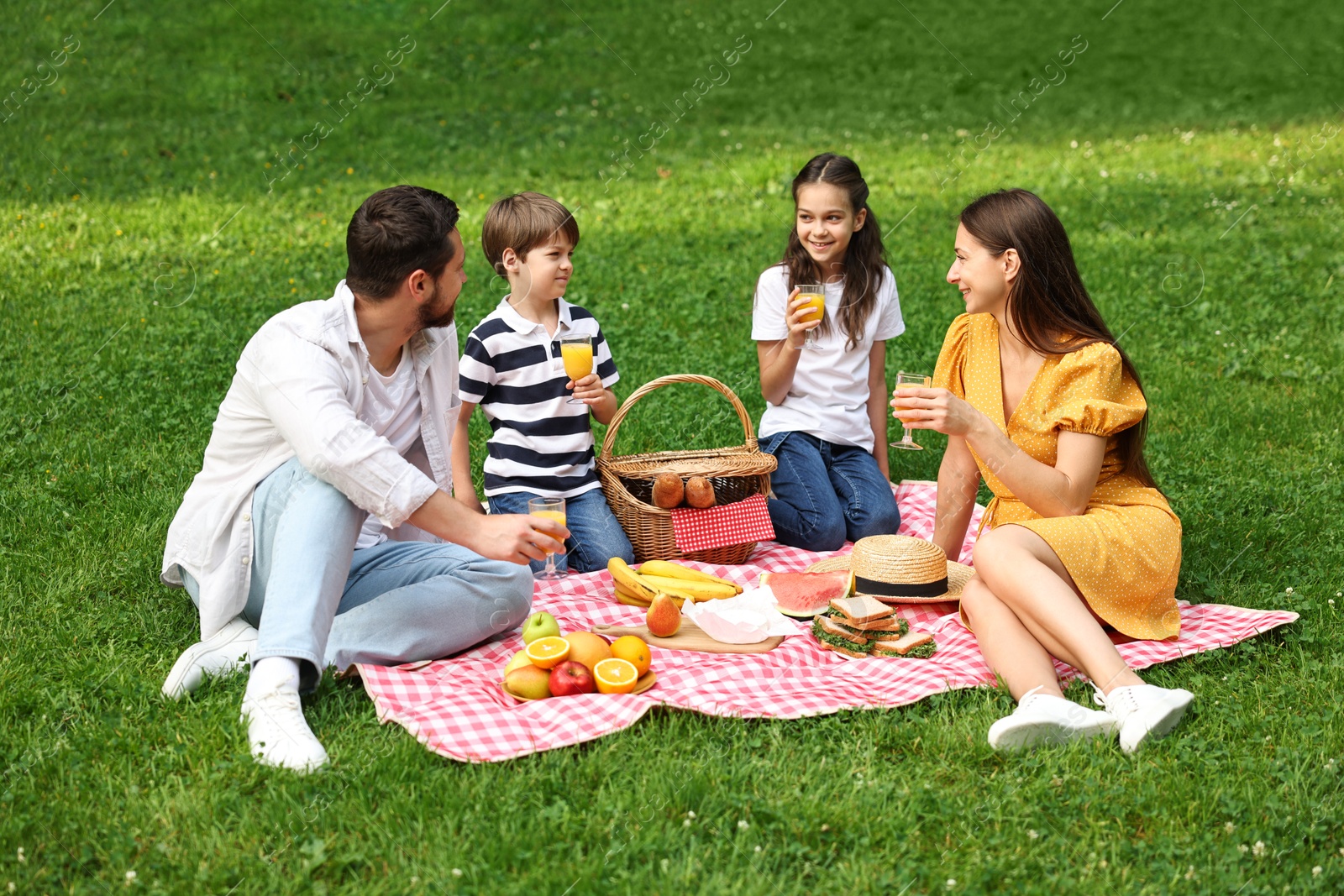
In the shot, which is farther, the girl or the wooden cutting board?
the girl

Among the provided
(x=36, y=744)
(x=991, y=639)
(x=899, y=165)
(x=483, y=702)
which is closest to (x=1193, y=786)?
(x=991, y=639)

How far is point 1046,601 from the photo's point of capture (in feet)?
11.1

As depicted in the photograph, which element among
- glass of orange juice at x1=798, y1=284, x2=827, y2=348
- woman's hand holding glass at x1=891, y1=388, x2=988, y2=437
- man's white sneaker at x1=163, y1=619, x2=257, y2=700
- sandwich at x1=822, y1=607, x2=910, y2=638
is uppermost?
glass of orange juice at x1=798, y1=284, x2=827, y2=348

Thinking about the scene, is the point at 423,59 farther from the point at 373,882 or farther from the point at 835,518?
the point at 373,882

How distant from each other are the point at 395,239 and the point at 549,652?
1.31 m

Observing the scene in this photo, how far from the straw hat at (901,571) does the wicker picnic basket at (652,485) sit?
2.19ft

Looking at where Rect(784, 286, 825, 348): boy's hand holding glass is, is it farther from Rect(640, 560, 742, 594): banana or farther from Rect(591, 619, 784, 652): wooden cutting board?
Rect(591, 619, 784, 652): wooden cutting board

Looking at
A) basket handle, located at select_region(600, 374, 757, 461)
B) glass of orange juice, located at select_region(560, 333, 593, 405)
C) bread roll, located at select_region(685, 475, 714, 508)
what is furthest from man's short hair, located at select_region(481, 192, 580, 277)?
bread roll, located at select_region(685, 475, 714, 508)

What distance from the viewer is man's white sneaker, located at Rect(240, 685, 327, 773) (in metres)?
2.92

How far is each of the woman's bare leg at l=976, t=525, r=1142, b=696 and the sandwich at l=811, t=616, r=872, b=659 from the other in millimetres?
476

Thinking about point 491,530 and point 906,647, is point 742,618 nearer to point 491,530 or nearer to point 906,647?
point 906,647

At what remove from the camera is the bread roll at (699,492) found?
4543 millimetres

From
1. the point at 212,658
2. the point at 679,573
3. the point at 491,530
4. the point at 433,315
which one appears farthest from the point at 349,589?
the point at 679,573

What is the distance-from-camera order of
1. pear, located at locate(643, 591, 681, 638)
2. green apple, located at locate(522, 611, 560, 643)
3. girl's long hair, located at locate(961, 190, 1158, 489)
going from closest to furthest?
green apple, located at locate(522, 611, 560, 643), girl's long hair, located at locate(961, 190, 1158, 489), pear, located at locate(643, 591, 681, 638)
